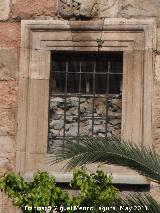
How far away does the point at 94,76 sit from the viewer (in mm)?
7090

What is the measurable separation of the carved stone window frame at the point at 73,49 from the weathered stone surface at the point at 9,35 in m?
0.09

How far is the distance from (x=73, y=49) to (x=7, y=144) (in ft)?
4.61

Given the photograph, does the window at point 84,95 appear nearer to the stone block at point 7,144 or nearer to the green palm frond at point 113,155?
the stone block at point 7,144

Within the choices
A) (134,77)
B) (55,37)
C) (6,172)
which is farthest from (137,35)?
(6,172)

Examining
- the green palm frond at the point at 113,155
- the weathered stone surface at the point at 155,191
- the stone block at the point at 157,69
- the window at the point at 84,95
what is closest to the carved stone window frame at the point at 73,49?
the stone block at the point at 157,69

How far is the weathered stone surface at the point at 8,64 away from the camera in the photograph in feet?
22.9

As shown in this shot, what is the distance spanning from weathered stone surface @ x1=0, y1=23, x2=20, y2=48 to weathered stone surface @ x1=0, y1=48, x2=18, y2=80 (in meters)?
0.07

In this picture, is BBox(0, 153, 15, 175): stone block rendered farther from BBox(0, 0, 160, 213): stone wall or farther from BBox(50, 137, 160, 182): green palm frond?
BBox(50, 137, 160, 182): green palm frond

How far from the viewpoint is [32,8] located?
703 cm

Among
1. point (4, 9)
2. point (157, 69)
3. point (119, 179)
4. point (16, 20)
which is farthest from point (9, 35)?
point (119, 179)

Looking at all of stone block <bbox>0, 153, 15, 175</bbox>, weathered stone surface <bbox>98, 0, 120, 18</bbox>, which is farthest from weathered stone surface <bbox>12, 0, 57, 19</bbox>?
stone block <bbox>0, 153, 15, 175</bbox>

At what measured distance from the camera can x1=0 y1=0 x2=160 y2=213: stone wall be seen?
22.5 ft

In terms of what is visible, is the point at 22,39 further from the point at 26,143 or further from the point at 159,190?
the point at 159,190

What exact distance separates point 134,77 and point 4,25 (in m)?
1.74
